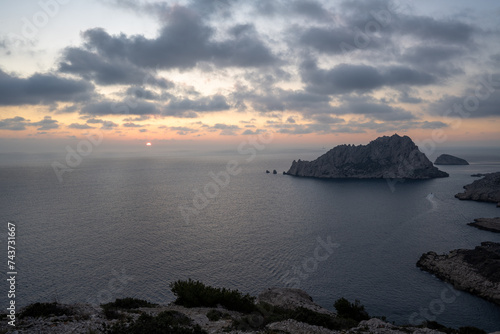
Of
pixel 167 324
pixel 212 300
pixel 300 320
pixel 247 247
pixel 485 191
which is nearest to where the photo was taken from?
pixel 167 324

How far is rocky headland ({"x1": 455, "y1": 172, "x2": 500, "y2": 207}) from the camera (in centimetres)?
12669

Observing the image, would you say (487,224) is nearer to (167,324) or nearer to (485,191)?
(485,191)

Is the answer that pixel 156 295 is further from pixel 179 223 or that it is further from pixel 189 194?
pixel 189 194

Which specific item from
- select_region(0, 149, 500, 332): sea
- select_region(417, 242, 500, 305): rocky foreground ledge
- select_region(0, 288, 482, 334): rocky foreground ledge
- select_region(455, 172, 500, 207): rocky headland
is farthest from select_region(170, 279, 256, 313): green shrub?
select_region(455, 172, 500, 207): rocky headland

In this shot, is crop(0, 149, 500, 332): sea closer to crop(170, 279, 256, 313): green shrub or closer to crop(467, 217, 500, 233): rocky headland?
crop(467, 217, 500, 233): rocky headland

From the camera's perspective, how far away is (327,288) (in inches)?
1944

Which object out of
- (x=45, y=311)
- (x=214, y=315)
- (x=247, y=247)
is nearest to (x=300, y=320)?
(x=214, y=315)

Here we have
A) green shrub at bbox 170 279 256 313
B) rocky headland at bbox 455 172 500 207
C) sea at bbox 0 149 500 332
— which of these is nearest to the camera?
green shrub at bbox 170 279 256 313

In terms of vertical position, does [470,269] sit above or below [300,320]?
below

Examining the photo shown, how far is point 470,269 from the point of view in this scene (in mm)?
51938

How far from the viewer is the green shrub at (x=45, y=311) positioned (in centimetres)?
1964

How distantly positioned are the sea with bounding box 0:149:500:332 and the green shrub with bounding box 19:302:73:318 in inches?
1000

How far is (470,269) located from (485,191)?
101 meters

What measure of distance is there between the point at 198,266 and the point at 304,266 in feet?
68.4
